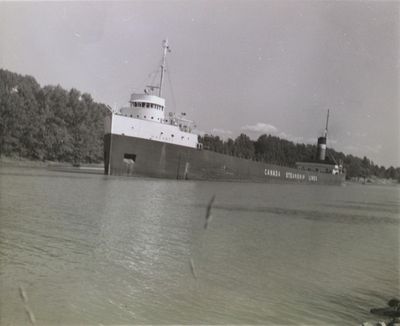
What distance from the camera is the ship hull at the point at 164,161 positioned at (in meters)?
28.6

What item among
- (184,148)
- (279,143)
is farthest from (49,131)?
(279,143)

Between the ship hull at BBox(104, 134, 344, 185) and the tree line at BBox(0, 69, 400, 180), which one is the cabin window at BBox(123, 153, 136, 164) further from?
the tree line at BBox(0, 69, 400, 180)

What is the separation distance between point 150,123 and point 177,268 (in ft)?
77.0

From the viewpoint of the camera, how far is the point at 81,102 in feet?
185

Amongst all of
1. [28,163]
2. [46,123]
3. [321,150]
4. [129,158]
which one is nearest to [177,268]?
[129,158]

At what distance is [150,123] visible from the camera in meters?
30.0

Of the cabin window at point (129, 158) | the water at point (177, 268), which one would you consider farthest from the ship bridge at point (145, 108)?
the water at point (177, 268)

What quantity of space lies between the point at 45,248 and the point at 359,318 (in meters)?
5.06

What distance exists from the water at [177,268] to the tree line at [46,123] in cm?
3186

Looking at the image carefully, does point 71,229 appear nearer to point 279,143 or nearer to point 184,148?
point 184,148

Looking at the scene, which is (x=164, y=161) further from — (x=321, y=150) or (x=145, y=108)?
(x=321, y=150)

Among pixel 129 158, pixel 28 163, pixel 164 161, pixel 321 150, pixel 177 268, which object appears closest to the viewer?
pixel 177 268

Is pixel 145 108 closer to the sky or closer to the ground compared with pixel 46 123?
closer to the sky

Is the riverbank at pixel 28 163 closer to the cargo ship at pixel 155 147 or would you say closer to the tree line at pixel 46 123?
the tree line at pixel 46 123
